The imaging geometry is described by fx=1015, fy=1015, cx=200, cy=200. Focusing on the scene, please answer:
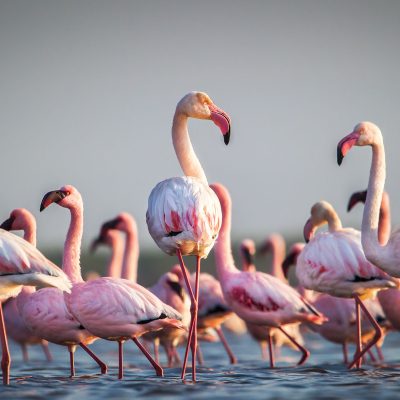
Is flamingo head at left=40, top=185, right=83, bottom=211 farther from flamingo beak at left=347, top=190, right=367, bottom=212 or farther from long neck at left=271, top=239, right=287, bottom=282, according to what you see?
long neck at left=271, top=239, right=287, bottom=282

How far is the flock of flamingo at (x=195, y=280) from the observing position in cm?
770

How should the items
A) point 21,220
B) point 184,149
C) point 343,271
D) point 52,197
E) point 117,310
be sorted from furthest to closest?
point 21,220 → point 343,271 → point 52,197 → point 184,149 → point 117,310

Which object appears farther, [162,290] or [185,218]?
[162,290]

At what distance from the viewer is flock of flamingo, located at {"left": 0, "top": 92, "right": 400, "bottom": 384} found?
7.70 metres

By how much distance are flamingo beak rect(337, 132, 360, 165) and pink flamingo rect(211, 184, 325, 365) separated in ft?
7.41

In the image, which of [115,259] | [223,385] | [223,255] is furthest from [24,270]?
[115,259]

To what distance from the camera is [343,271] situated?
9.09 meters

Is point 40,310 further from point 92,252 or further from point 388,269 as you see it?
point 92,252

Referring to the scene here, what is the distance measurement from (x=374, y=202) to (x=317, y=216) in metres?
2.04

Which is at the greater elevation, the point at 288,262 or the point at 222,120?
the point at 222,120

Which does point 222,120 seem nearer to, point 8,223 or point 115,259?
point 8,223

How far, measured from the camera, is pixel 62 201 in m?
8.92

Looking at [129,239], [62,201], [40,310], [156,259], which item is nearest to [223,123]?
[62,201]

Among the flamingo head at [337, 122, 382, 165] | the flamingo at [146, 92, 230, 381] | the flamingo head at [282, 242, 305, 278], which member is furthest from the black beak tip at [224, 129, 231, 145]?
the flamingo head at [282, 242, 305, 278]
